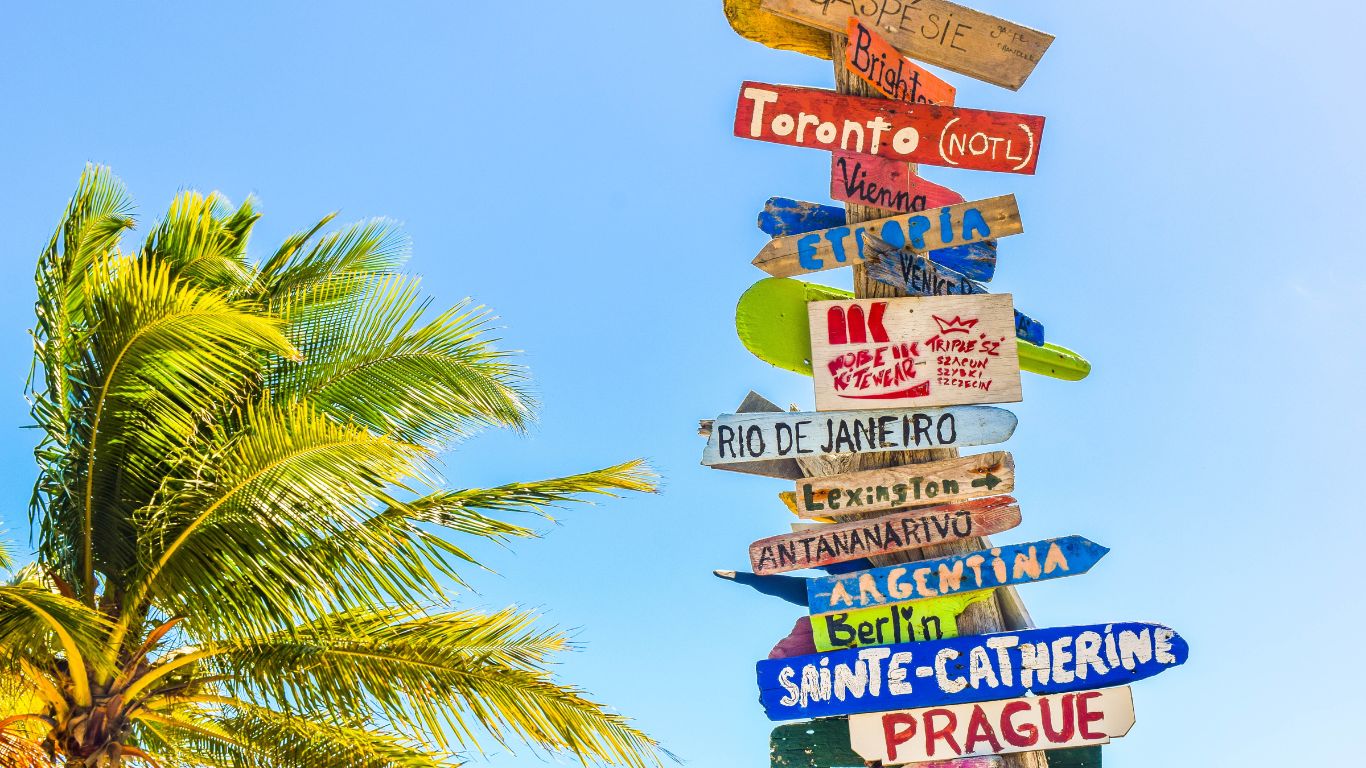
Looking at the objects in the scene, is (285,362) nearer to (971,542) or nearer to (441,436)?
(441,436)

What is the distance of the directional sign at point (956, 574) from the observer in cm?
684

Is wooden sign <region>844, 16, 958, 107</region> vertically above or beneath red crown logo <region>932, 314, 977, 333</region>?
above

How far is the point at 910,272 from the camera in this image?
745 cm

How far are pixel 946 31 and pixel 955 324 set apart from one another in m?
1.64

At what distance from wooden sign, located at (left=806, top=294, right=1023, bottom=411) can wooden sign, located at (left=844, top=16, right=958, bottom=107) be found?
116 cm

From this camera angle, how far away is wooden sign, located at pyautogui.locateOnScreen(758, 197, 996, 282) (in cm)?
760

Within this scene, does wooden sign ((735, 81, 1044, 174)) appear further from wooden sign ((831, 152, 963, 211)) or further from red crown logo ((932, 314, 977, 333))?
red crown logo ((932, 314, 977, 333))

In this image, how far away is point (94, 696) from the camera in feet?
25.7

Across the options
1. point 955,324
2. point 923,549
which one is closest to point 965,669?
point 923,549

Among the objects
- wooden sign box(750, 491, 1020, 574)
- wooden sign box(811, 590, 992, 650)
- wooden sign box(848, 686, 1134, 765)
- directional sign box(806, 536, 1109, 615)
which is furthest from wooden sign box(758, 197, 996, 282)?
wooden sign box(848, 686, 1134, 765)

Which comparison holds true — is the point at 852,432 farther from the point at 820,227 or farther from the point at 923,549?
the point at 820,227

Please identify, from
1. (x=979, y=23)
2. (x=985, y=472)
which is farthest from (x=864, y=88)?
(x=985, y=472)

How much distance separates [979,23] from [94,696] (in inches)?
239

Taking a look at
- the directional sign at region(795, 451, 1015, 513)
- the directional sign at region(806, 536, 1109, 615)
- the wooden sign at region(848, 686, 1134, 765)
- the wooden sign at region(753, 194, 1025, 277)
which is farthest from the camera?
the wooden sign at region(753, 194, 1025, 277)
